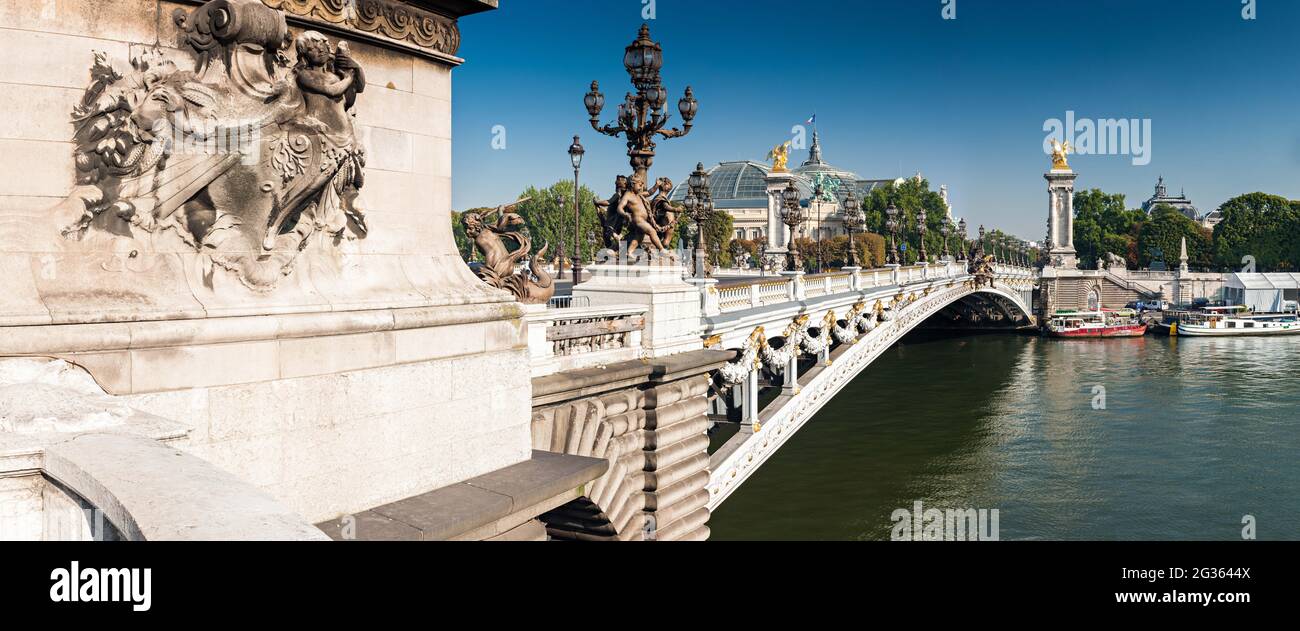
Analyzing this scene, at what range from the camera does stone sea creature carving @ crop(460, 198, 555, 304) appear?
407 inches

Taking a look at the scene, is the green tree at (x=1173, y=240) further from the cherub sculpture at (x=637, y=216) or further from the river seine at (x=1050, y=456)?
the cherub sculpture at (x=637, y=216)

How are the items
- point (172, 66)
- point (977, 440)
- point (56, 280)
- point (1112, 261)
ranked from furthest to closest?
point (1112, 261), point (977, 440), point (172, 66), point (56, 280)

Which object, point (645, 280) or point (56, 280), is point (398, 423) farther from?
point (645, 280)

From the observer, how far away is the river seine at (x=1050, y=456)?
22.6 m

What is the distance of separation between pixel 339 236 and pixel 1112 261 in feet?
313

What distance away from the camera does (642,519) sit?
13195 millimetres

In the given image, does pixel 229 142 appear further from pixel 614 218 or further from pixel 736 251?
pixel 736 251

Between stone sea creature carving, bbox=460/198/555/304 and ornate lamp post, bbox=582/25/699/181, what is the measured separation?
3603 mm

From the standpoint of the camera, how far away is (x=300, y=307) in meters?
6.30

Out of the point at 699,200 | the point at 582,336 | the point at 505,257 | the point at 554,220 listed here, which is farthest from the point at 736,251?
the point at 505,257

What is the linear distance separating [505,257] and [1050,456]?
2355 cm

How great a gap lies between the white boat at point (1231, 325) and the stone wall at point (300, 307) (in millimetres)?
67705

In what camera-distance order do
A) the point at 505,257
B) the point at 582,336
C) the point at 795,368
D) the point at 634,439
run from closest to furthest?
1. the point at 505,257
2. the point at 582,336
3. the point at 634,439
4. the point at 795,368
